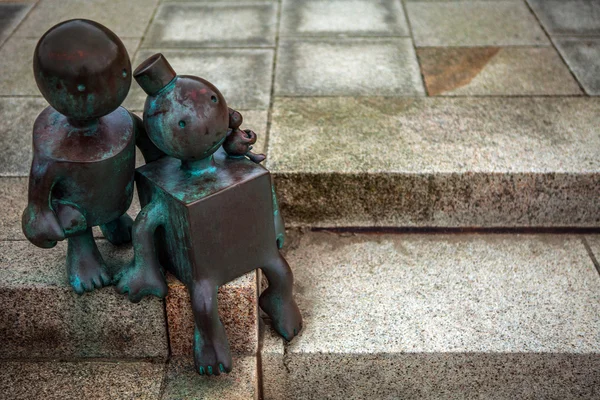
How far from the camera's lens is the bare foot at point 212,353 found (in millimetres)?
2025

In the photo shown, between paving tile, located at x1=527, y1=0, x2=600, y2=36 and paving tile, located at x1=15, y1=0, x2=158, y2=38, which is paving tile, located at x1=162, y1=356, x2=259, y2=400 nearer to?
paving tile, located at x1=15, y1=0, x2=158, y2=38

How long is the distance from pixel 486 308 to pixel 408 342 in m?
0.34

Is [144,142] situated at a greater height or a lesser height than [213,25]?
greater

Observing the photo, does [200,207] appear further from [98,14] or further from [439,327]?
[98,14]

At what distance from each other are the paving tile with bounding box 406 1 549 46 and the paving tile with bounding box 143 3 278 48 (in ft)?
2.84

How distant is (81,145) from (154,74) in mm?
294

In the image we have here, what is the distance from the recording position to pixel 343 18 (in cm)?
395

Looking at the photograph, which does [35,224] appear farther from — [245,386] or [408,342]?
[408,342]

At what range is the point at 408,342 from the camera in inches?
87.5

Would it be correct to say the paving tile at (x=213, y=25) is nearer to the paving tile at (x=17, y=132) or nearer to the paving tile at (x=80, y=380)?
the paving tile at (x=17, y=132)

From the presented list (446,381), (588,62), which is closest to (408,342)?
(446,381)

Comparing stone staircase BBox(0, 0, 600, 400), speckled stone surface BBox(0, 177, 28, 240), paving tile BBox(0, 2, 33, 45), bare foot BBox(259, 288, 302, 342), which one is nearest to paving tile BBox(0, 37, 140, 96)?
stone staircase BBox(0, 0, 600, 400)

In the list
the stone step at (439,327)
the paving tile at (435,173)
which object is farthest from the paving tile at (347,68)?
the stone step at (439,327)

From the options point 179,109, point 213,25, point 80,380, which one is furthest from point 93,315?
point 213,25
